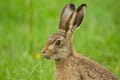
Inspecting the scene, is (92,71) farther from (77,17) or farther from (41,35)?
(41,35)

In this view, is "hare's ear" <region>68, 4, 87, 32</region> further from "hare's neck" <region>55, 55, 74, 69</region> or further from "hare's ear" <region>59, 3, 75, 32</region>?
"hare's neck" <region>55, 55, 74, 69</region>

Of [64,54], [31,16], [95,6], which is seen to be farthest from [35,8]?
[64,54]

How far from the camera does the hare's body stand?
23.9ft

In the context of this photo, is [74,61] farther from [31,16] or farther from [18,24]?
[18,24]

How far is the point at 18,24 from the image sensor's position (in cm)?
1175

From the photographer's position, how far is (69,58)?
24.3 ft

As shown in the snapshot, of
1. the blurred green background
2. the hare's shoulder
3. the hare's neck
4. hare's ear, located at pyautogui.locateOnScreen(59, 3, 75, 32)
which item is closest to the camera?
the hare's shoulder

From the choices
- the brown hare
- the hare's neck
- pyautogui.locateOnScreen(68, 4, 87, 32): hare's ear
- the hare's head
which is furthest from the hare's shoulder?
pyautogui.locateOnScreen(68, 4, 87, 32): hare's ear

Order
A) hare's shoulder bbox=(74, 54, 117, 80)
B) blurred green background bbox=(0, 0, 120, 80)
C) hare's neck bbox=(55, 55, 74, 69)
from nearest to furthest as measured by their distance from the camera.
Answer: hare's shoulder bbox=(74, 54, 117, 80), hare's neck bbox=(55, 55, 74, 69), blurred green background bbox=(0, 0, 120, 80)


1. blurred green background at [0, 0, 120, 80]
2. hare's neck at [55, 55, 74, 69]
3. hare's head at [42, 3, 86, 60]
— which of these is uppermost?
hare's head at [42, 3, 86, 60]

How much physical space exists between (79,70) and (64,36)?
1.46ft

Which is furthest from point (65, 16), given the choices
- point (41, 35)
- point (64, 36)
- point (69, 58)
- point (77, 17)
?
point (41, 35)

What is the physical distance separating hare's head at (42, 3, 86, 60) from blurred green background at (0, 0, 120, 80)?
0.52 meters

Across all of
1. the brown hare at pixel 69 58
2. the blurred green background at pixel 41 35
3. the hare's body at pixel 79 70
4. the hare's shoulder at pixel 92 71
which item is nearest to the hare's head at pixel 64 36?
the brown hare at pixel 69 58
